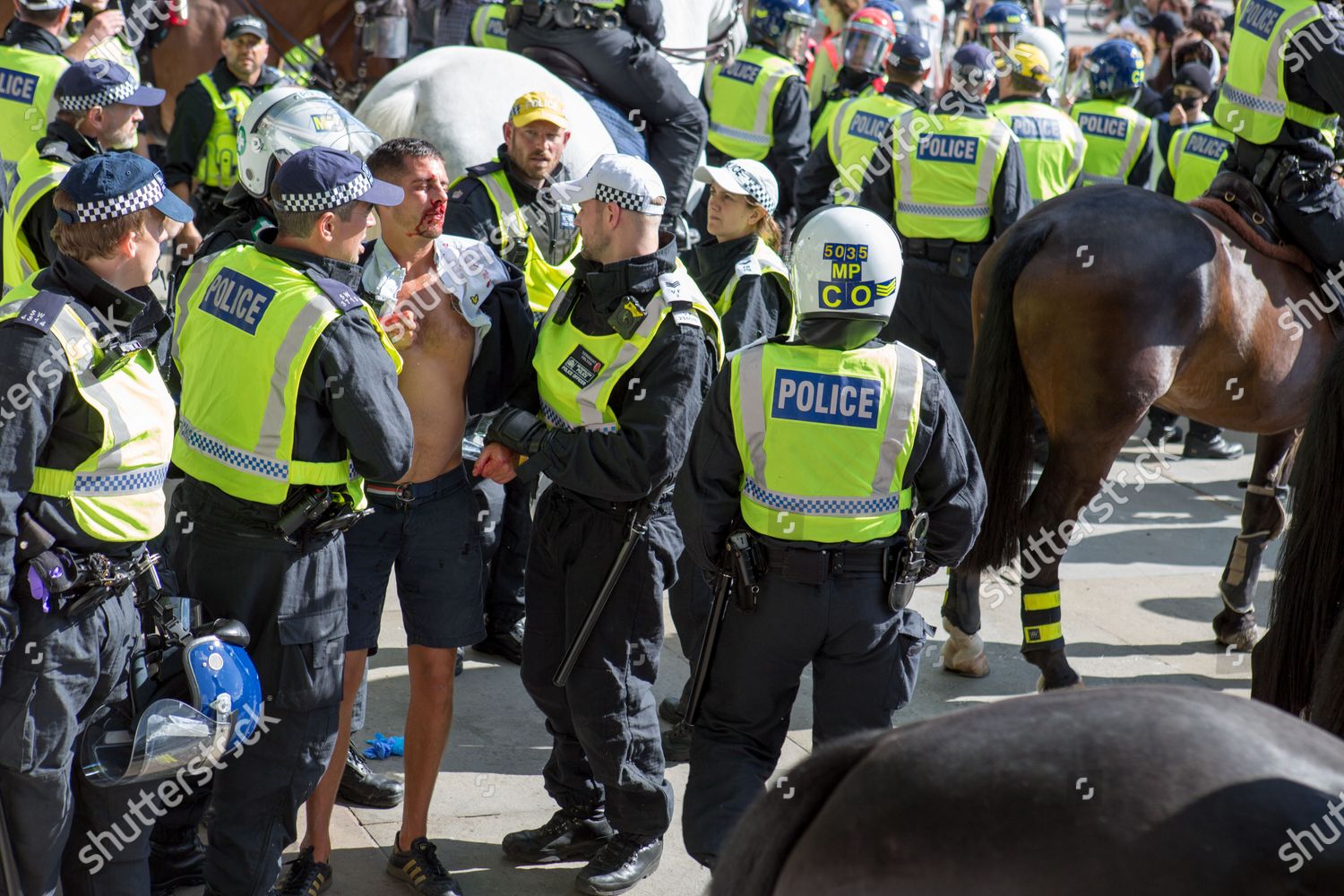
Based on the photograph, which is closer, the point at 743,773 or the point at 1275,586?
the point at 743,773

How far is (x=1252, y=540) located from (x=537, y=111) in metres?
3.82

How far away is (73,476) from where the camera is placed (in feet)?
10.6

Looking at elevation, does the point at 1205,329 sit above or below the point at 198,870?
above

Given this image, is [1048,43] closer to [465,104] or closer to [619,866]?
[465,104]

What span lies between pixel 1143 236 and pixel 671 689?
2.68 m

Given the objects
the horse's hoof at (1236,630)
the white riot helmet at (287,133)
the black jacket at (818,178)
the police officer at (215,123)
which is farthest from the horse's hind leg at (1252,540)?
the police officer at (215,123)

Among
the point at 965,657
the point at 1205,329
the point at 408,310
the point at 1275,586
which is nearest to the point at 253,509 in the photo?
the point at 408,310

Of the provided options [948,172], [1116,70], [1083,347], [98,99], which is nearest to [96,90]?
[98,99]

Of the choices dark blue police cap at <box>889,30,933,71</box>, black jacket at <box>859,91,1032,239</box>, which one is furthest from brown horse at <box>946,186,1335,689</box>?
dark blue police cap at <box>889,30,933,71</box>

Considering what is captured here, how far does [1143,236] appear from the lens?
18.3 feet

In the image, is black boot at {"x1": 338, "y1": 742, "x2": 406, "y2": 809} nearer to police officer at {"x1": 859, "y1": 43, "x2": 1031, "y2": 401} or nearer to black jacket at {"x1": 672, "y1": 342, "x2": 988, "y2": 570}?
black jacket at {"x1": 672, "y1": 342, "x2": 988, "y2": 570}

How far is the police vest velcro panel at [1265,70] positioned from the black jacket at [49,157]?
4978 millimetres

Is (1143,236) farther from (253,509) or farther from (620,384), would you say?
(253,509)

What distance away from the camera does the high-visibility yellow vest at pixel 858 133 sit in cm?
844
